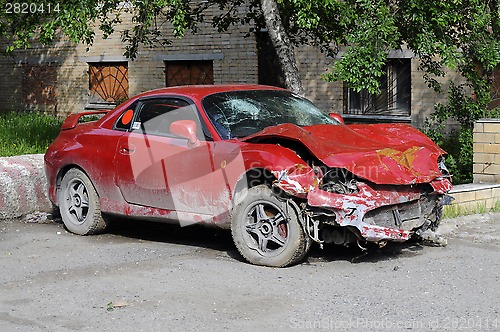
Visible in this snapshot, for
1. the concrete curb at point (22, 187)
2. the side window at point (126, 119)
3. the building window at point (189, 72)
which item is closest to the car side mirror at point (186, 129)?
the side window at point (126, 119)

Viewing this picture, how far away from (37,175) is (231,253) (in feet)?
11.0

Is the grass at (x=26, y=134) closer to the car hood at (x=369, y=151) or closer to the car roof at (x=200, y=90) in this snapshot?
the car roof at (x=200, y=90)

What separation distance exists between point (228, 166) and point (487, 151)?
4585mm

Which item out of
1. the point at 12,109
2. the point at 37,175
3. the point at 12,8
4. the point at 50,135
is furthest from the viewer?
the point at 12,109

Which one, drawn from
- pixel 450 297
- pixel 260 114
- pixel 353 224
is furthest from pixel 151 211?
pixel 450 297

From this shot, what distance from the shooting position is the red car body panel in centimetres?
744

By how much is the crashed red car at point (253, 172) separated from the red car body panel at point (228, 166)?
0.03 feet

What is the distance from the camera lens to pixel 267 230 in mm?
7707

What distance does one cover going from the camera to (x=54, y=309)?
21.1ft

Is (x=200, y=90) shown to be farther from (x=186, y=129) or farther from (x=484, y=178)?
(x=484, y=178)

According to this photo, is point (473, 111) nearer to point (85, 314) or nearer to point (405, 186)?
point (405, 186)

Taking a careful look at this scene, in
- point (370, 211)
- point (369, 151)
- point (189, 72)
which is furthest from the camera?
point (189, 72)

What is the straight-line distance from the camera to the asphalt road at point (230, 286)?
607 cm

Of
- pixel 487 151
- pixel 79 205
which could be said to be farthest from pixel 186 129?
pixel 487 151
